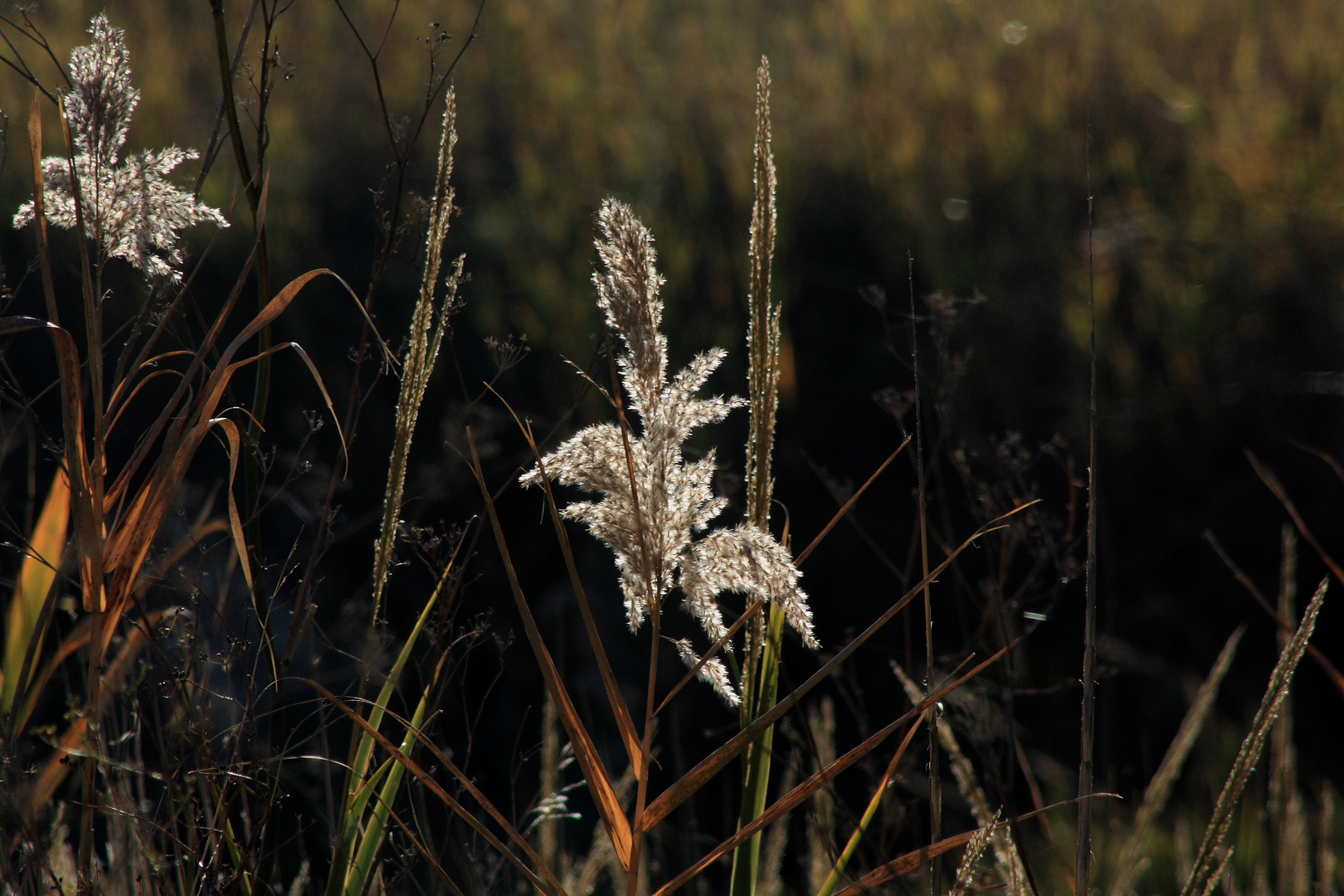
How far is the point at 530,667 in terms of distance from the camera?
3.47m

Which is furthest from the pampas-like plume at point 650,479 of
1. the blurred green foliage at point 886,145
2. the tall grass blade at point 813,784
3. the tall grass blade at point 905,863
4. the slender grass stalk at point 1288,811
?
the blurred green foliage at point 886,145

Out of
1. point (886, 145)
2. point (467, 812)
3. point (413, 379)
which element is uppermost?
point (886, 145)

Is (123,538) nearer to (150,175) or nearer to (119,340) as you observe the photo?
(150,175)

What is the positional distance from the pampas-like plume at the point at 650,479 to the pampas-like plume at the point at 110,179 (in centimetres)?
46

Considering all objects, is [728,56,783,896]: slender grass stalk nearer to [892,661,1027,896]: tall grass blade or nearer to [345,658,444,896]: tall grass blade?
[892,661,1027,896]: tall grass blade

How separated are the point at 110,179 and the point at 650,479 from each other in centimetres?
69

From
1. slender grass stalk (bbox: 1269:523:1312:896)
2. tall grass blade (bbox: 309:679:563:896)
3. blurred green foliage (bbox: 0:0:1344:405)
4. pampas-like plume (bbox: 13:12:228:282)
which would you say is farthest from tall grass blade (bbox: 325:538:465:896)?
blurred green foliage (bbox: 0:0:1344:405)

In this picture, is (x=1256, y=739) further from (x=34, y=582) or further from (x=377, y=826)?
(x=34, y=582)

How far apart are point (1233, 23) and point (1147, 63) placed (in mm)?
722

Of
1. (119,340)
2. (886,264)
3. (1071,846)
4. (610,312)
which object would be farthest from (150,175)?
(886,264)

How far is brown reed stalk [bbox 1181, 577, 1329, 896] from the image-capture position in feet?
3.24

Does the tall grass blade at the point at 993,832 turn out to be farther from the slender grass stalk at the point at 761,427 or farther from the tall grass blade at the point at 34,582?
the tall grass blade at the point at 34,582

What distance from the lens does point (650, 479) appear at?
879 mm

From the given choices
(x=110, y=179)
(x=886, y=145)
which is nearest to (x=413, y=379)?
A: (x=110, y=179)
